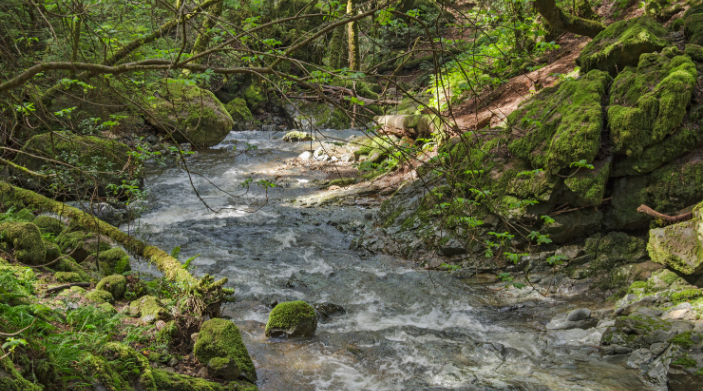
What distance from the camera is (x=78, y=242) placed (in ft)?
19.8

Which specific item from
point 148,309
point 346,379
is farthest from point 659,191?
point 148,309

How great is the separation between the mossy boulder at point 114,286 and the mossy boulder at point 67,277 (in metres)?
0.23

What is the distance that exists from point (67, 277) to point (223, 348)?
218cm

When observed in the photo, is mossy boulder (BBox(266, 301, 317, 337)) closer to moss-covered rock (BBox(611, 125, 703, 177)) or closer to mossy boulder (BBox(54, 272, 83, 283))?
mossy boulder (BBox(54, 272, 83, 283))

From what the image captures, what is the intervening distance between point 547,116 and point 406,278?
11.9 ft

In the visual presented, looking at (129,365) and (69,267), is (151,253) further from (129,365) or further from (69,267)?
(129,365)

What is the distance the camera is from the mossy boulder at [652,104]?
624cm

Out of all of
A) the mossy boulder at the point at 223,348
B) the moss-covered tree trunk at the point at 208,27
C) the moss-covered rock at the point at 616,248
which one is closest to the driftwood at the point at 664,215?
the moss-covered rock at the point at 616,248

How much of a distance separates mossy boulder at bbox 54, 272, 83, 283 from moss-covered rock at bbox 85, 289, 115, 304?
46 cm

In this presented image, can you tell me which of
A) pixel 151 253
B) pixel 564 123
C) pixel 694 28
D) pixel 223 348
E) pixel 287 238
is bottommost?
pixel 287 238

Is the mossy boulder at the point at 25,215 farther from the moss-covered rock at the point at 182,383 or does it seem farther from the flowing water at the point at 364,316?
the moss-covered rock at the point at 182,383

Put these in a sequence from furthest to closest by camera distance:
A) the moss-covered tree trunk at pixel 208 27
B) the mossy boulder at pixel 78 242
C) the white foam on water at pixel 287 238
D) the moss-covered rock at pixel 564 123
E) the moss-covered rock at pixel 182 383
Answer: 1. the white foam on water at pixel 287 238
2. the moss-covered rock at pixel 564 123
3. the mossy boulder at pixel 78 242
4. the moss-covered rock at pixel 182 383
5. the moss-covered tree trunk at pixel 208 27

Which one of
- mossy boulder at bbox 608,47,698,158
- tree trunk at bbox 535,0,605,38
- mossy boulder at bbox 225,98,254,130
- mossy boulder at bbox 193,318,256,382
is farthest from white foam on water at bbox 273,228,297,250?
mossy boulder at bbox 225,98,254,130

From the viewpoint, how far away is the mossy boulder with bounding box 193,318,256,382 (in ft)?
13.7
